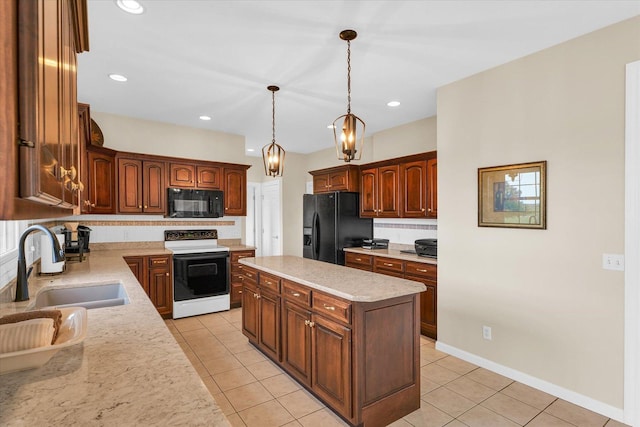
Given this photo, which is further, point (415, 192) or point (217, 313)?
point (217, 313)

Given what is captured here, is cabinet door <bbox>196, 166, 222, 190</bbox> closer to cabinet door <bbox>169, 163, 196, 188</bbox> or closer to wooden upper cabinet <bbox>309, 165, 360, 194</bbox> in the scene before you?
cabinet door <bbox>169, 163, 196, 188</bbox>

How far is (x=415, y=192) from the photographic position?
4.16 metres

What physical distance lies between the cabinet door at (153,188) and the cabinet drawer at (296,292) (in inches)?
109

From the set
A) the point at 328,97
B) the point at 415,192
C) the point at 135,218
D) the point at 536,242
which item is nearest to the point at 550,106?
the point at 536,242

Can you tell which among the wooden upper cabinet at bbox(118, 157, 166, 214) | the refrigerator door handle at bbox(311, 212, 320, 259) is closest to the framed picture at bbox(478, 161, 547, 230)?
the refrigerator door handle at bbox(311, 212, 320, 259)

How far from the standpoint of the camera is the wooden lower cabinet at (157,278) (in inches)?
161

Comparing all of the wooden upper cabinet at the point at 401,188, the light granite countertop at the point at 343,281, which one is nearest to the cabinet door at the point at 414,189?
the wooden upper cabinet at the point at 401,188

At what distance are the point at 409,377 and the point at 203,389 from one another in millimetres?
1768

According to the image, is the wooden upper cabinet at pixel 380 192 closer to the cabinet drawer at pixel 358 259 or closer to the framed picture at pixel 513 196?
the cabinet drawer at pixel 358 259

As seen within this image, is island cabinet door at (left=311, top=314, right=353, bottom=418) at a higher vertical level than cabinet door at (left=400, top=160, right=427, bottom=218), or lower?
lower

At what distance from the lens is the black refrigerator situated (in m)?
5.16

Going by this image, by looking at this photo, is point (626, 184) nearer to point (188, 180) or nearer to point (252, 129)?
point (252, 129)

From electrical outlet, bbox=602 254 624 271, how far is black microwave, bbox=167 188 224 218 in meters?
4.41

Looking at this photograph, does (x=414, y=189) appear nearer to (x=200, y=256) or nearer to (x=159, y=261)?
(x=200, y=256)
